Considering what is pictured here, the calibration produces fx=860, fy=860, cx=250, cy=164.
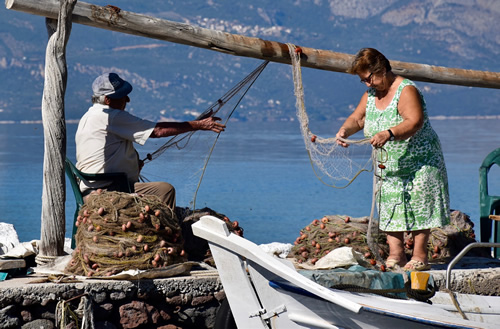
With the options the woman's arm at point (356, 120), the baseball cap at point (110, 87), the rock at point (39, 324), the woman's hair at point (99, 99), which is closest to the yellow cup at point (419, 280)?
the woman's arm at point (356, 120)

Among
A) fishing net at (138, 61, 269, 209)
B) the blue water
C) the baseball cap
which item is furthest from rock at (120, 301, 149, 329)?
the blue water

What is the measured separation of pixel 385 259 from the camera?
6543mm

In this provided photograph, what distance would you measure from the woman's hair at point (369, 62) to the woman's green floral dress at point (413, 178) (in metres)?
0.27

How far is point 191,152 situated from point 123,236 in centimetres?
145

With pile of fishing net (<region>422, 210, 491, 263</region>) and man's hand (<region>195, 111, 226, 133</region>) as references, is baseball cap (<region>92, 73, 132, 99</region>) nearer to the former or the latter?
man's hand (<region>195, 111, 226, 133</region>)

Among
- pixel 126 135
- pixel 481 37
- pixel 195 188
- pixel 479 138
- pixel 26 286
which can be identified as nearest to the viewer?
pixel 26 286

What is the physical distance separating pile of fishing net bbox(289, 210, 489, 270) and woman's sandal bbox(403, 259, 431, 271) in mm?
198

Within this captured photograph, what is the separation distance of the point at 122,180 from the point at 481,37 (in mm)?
193575

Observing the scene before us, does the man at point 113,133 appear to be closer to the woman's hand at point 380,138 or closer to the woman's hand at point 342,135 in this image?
the woman's hand at point 342,135

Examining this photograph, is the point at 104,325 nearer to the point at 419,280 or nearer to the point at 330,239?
the point at 330,239

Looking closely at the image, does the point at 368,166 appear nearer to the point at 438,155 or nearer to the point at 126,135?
the point at 438,155

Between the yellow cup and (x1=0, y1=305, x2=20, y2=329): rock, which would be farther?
(x1=0, y1=305, x2=20, y2=329): rock

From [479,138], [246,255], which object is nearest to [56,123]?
[246,255]

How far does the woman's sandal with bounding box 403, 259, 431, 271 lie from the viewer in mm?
6070
